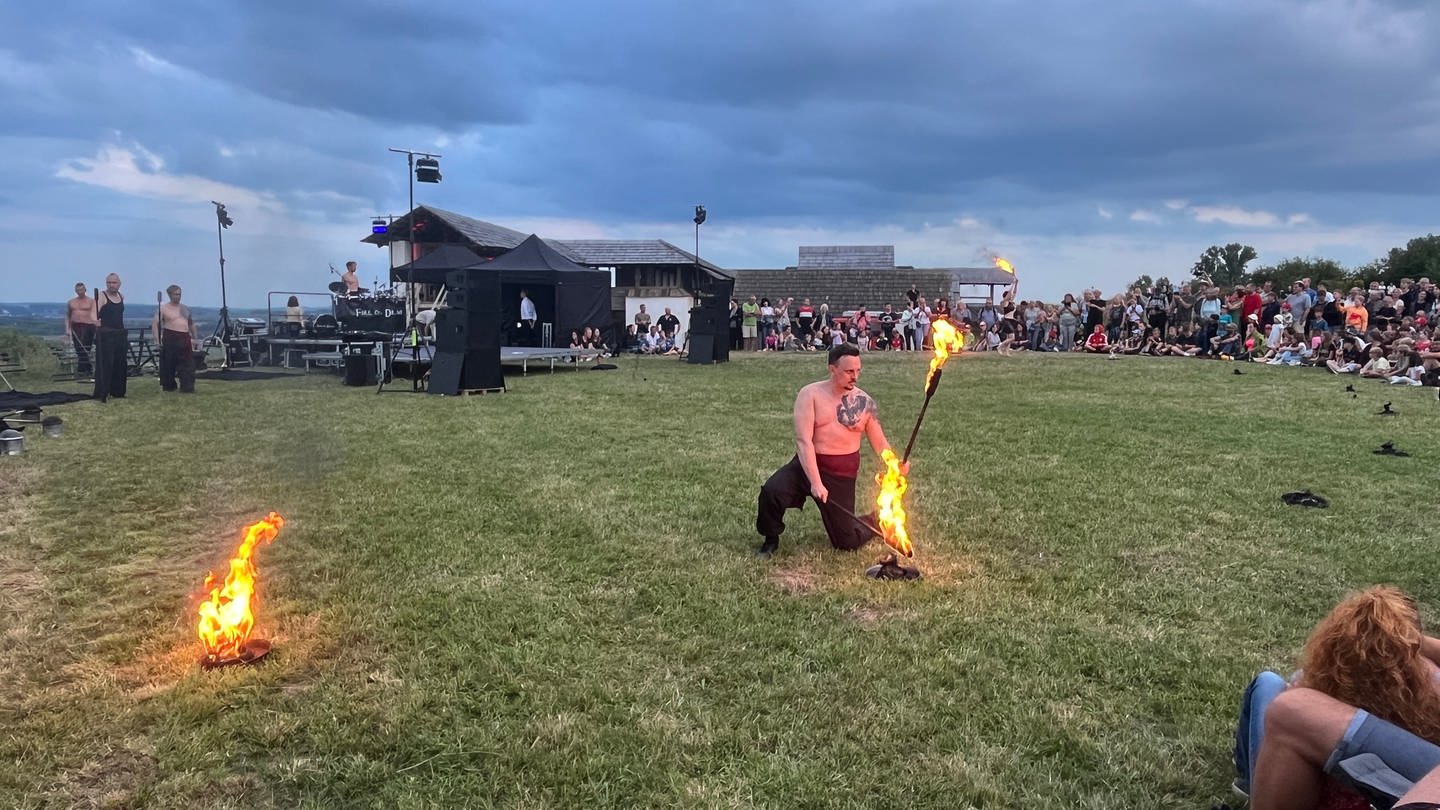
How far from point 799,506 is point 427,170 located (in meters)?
16.0

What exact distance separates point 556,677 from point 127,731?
1.77 m

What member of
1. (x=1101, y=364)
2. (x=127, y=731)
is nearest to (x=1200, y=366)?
(x=1101, y=364)

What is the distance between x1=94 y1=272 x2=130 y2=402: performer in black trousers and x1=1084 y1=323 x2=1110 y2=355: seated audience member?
23.3m

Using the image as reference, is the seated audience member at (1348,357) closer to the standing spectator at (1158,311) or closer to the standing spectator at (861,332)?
the standing spectator at (1158,311)

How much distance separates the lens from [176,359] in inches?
587

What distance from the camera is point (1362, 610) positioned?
2457 millimetres

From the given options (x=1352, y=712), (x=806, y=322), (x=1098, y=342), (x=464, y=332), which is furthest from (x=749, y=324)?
(x=1352, y=712)

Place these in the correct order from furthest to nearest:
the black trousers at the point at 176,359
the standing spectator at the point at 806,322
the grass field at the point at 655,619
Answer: the standing spectator at the point at 806,322 → the black trousers at the point at 176,359 → the grass field at the point at 655,619

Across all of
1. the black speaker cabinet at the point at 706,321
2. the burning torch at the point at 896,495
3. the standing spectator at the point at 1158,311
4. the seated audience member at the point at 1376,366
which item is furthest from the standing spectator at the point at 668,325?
the burning torch at the point at 896,495

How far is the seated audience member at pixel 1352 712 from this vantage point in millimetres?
2299

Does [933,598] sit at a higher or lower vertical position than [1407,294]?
lower

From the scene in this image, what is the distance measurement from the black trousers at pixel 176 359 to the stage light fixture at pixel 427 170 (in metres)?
6.25

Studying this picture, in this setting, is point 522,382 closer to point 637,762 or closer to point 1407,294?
point 637,762

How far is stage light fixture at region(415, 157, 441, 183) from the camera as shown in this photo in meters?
18.6
